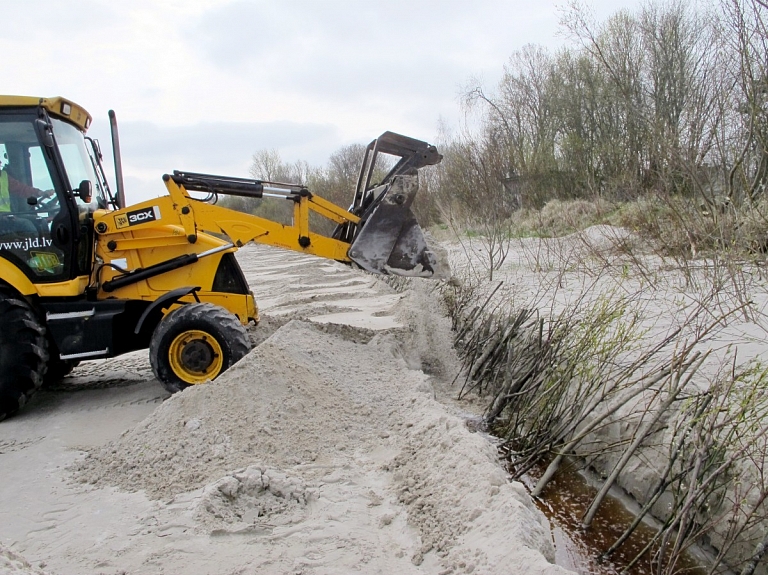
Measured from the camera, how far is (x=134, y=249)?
5.87 m

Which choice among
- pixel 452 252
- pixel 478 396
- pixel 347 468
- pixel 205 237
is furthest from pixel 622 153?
pixel 347 468

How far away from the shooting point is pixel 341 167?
31.6 meters

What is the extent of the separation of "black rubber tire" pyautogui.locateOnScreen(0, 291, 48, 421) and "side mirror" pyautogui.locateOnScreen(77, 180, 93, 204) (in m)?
0.99

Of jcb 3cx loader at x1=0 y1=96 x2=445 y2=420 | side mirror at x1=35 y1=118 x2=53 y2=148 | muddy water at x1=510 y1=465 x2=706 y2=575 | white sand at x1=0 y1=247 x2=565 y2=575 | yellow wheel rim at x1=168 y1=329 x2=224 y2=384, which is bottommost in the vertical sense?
muddy water at x1=510 y1=465 x2=706 y2=575

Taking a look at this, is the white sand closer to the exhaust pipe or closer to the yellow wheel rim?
the yellow wheel rim

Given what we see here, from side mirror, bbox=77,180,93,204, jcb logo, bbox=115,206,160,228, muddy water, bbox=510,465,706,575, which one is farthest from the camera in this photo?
jcb logo, bbox=115,206,160,228

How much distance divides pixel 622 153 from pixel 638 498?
→ 34.8ft

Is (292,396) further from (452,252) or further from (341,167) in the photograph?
(341,167)

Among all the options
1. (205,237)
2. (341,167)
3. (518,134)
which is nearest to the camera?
(205,237)

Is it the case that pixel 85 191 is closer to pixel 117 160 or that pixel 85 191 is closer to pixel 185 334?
pixel 117 160

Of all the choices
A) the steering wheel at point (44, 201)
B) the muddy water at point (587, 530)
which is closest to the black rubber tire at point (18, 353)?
the steering wheel at point (44, 201)

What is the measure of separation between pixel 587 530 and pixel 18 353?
4433 millimetres

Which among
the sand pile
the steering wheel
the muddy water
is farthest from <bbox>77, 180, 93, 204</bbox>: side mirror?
the muddy water

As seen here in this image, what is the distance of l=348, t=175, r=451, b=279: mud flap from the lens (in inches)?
229
